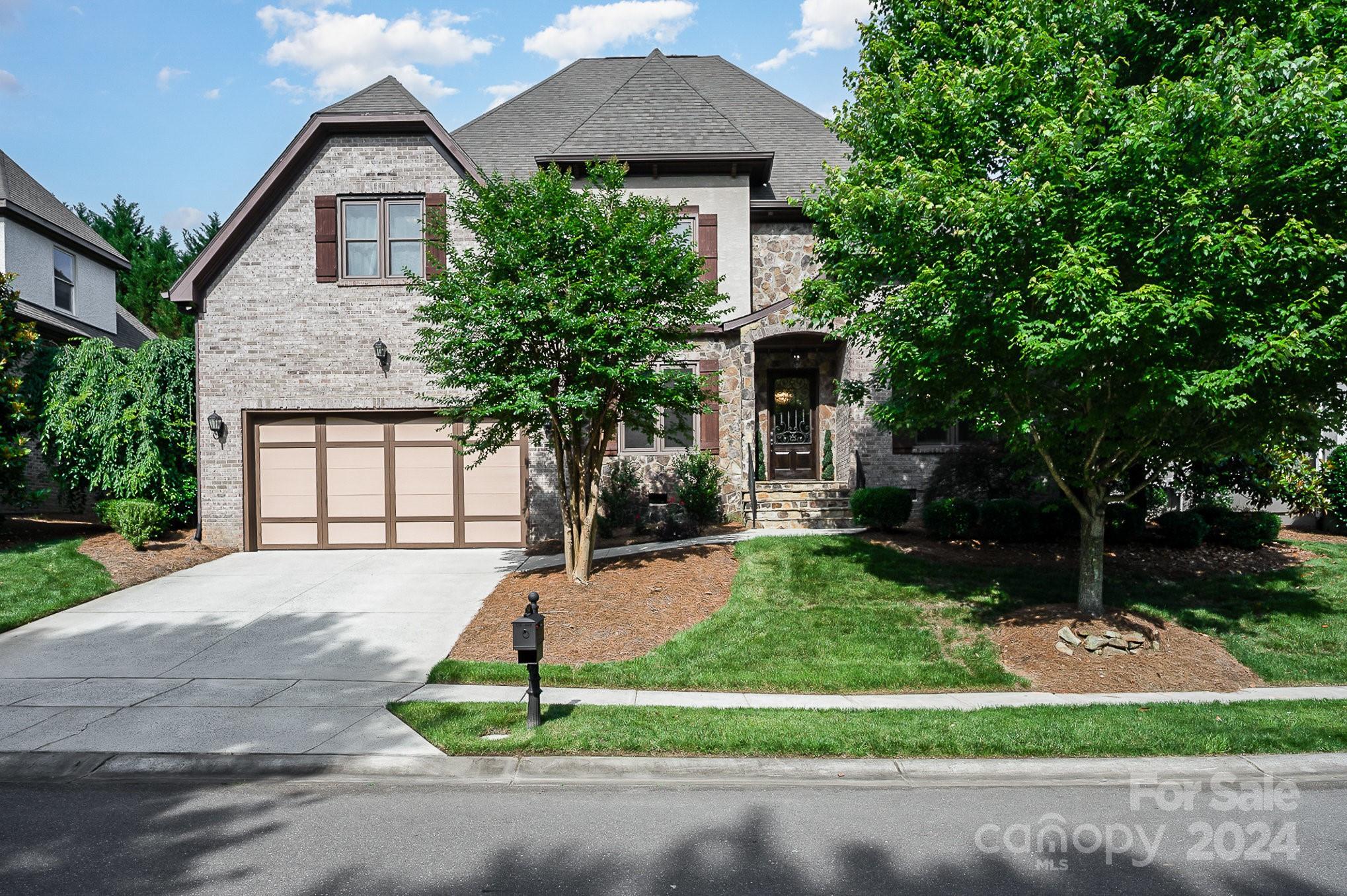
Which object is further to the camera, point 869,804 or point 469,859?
point 869,804

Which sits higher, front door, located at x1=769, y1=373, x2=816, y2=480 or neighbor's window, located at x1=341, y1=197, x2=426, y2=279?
neighbor's window, located at x1=341, y1=197, x2=426, y2=279

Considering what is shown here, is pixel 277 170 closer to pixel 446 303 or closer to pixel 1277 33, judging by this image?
pixel 446 303

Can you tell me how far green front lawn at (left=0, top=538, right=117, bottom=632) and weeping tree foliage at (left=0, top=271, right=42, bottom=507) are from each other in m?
1.42

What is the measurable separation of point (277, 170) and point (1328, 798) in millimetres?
16550

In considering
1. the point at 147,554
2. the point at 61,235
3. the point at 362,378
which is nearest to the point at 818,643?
the point at 362,378

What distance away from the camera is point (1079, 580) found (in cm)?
919

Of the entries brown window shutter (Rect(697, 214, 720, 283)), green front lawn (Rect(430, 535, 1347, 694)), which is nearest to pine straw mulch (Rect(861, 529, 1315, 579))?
green front lawn (Rect(430, 535, 1347, 694))

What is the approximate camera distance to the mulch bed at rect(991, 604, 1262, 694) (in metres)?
7.63

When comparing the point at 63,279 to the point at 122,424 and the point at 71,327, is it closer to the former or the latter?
the point at 71,327

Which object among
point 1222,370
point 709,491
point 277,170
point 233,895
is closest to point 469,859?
point 233,895

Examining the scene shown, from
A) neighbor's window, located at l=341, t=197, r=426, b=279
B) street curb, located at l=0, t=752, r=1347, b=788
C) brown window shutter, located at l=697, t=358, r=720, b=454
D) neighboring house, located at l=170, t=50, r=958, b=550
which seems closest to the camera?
street curb, located at l=0, t=752, r=1347, b=788

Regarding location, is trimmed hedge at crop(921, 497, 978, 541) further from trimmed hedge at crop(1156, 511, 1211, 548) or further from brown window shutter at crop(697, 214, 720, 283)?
brown window shutter at crop(697, 214, 720, 283)

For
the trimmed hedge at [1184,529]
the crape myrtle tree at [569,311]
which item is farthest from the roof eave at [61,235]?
the trimmed hedge at [1184,529]

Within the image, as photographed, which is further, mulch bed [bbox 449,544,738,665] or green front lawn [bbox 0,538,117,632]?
green front lawn [bbox 0,538,117,632]
